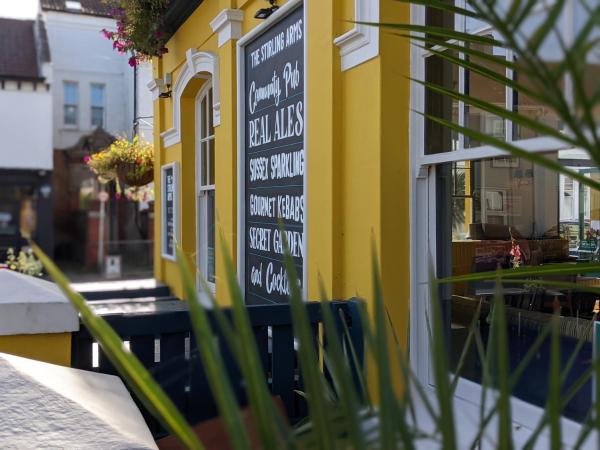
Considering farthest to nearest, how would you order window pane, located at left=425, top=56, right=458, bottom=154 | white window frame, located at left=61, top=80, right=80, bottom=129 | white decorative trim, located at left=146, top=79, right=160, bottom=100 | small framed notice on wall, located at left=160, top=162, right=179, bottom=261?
white window frame, located at left=61, top=80, right=80, bottom=129
white decorative trim, located at left=146, top=79, right=160, bottom=100
small framed notice on wall, located at left=160, top=162, right=179, bottom=261
window pane, located at left=425, top=56, right=458, bottom=154

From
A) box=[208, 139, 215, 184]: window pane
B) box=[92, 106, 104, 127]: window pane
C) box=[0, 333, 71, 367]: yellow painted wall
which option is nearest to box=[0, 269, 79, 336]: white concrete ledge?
box=[0, 333, 71, 367]: yellow painted wall

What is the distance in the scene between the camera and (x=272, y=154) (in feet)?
14.8

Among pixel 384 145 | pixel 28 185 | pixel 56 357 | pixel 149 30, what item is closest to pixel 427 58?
pixel 384 145

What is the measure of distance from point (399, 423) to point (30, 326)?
7.16 feet

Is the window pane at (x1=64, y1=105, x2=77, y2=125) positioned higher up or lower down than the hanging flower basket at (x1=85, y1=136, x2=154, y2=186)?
higher up

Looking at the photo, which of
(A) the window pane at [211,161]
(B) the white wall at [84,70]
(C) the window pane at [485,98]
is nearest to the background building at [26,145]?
(B) the white wall at [84,70]

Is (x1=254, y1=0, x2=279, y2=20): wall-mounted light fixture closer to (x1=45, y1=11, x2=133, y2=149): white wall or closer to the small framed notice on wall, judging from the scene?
the small framed notice on wall

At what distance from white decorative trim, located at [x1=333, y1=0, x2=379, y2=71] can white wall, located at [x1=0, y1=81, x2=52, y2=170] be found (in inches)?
759

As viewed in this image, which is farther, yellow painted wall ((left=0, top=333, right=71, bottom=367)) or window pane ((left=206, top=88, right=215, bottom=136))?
window pane ((left=206, top=88, right=215, bottom=136))

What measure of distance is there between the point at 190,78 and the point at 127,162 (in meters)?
2.18

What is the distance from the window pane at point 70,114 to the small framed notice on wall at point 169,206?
16.1 m

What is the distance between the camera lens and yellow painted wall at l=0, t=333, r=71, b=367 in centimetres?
254

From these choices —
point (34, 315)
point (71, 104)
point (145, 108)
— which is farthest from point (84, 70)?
point (34, 315)

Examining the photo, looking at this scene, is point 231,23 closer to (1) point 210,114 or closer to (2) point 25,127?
(1) point 210,114
